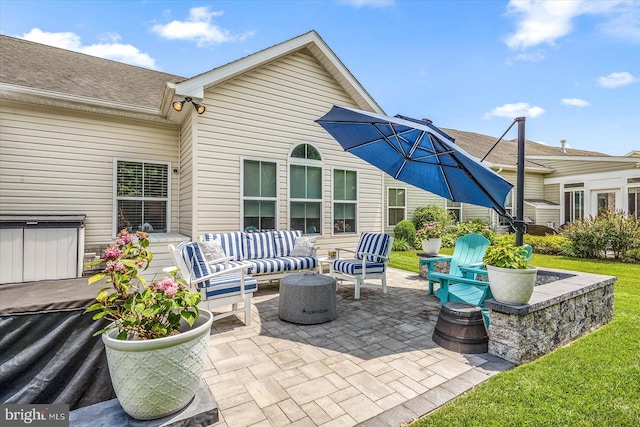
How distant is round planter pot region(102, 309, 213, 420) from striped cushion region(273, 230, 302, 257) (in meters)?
4.41

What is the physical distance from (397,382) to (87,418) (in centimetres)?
228

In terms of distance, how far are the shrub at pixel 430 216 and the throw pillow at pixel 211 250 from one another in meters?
8.69

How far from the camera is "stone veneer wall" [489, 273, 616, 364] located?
2.98m

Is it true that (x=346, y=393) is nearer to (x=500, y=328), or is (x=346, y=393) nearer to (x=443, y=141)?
(x=500, y=328)

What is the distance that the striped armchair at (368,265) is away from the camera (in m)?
5.40

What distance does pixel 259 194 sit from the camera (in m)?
6.65

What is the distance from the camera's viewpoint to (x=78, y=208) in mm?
6012

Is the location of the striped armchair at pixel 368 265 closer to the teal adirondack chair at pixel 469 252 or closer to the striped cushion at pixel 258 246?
the teal adirondack chair at pixel 469 252

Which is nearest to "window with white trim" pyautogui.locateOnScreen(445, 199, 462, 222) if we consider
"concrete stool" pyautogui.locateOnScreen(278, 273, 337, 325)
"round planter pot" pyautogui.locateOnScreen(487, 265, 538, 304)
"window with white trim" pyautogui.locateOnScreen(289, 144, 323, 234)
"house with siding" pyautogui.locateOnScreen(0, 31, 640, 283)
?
"house with siding" pyautogui.locateOnScreen(0, 31, 640, 283)

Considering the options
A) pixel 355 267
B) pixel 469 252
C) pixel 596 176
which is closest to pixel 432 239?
pixel 469 252

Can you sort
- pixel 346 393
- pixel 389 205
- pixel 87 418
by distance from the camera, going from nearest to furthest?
1. pixel 87 418
2. pixel 346 393
3. pixel 389 205

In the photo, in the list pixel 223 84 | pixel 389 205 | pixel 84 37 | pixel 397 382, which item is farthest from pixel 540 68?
pixel 84 37

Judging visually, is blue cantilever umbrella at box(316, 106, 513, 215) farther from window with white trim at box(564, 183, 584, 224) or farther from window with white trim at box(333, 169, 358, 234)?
window with white trim at box(564, 183, 584, 224)

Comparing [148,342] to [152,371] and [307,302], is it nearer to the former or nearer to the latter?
[152,371]
